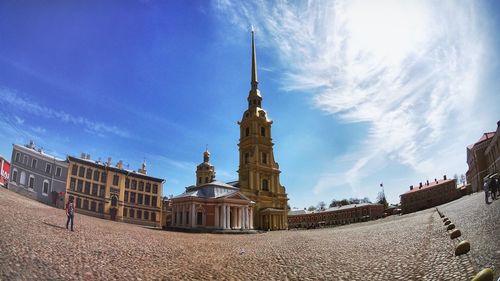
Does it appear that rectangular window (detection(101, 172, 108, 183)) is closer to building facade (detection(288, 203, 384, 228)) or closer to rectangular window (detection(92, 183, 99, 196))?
rectangular window (detection(92, 183, 99, 196))

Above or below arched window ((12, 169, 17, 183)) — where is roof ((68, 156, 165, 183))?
above

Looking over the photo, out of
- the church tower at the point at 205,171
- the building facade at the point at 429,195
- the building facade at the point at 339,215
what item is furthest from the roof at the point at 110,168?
the building facade at the point at 429,195

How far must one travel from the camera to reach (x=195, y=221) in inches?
2124

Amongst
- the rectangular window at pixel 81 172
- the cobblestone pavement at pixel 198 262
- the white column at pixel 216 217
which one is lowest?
the cobblestone pavement at pixel 198 262

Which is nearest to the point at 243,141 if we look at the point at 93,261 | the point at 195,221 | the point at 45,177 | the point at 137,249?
the point at 195,221

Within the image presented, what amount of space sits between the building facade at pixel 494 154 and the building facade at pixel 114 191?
65834 mm

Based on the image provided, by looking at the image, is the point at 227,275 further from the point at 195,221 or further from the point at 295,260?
the point at 195,221

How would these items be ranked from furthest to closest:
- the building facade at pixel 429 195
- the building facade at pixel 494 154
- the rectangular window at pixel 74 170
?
the building facade at pixel 429 195 → the rectangular window at pixel 74 170 → the building facade at pixel 494 154

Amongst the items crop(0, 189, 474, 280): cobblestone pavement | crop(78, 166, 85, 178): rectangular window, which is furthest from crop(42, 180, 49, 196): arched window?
crop(0, 189, 474, 280): cobblestone pavement

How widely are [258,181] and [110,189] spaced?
30.6 m

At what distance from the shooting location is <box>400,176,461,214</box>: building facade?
7769cm

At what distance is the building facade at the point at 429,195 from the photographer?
77.7 m

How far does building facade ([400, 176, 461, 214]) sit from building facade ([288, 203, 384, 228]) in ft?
70.0

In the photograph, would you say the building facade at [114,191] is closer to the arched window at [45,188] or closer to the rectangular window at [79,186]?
the rectangular window at [79,186]
